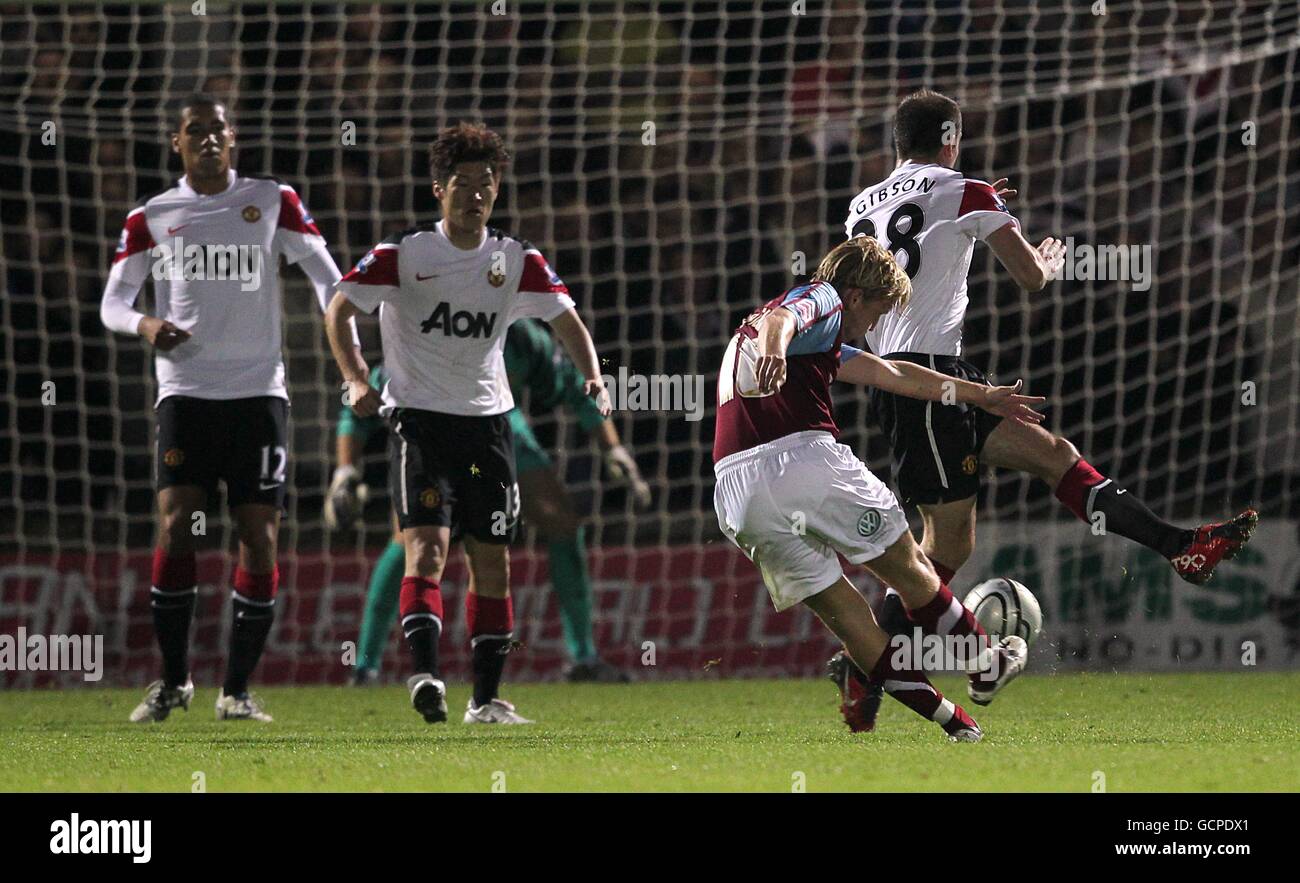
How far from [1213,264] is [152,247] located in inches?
214

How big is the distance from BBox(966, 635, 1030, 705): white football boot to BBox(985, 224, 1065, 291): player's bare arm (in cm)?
100

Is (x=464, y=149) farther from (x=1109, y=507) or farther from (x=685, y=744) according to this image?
(x=1109, y=507)

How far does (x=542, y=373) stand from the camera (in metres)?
8.02

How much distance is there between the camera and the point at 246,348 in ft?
20.1

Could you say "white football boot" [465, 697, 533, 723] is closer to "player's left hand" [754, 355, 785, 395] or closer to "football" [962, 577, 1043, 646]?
"football" [962, 577, 1043, 646]

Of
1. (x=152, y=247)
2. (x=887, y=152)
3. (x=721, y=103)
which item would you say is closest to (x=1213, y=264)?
(x=887, y=152)

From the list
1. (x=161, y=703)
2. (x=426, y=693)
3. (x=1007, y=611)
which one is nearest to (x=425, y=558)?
(x=426, y=693)

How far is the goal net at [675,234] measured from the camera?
28.3 feet

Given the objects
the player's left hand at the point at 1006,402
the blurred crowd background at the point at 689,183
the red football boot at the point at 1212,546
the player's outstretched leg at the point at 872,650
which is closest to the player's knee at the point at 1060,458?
the red football boot at the point at 1212,546

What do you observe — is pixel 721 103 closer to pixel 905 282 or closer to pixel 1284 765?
pixel 905 282

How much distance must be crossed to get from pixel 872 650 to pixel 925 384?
0.72m

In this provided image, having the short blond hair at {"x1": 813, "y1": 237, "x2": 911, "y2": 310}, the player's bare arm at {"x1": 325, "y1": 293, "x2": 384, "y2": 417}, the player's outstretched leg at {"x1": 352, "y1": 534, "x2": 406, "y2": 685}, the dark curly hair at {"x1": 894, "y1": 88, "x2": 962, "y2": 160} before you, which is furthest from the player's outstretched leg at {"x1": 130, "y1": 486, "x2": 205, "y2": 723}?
the dark curly hair at {"x1": 894, "y1": 88, "x2": 962, "y2": 160}

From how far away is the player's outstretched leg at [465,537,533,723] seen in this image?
584 cm

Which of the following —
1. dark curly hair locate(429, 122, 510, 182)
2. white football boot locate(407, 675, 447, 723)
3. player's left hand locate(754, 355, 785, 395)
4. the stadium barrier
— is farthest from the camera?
the stadium barrier
